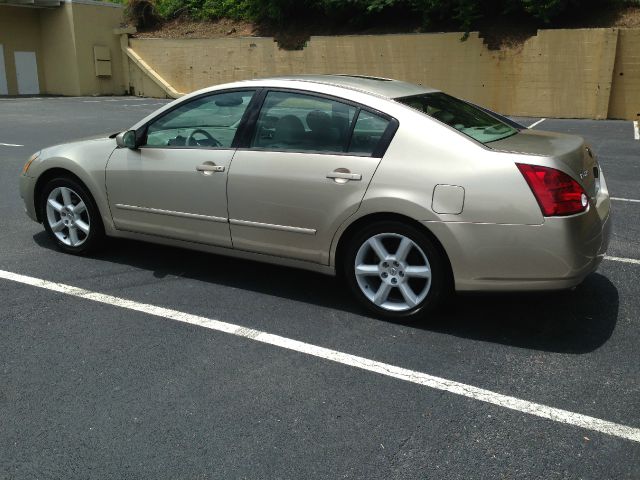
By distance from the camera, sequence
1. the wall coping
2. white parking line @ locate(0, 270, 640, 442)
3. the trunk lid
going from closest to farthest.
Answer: white parking line @ locate(0, 270, 640, 442) → the trunk lid → the wall coping

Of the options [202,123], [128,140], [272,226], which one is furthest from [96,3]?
[272,226]

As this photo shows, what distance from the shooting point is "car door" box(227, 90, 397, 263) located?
4.23m

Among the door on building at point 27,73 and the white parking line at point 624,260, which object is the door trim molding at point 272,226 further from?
the door on building at point 27,73

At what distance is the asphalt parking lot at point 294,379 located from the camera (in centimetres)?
286

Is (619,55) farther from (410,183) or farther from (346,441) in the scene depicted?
(346,441)

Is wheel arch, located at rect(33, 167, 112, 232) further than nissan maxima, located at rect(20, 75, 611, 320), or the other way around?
wheel arch, located at rect(33, 167, 112, 232)

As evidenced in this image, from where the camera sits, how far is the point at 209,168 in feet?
15.4

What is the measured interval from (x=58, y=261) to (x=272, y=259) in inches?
78.9

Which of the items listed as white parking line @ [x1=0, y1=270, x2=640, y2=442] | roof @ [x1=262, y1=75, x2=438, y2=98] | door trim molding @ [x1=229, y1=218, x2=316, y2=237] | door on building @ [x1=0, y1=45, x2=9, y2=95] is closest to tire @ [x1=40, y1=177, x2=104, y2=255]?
white parking line @ [x1=0, y1=270, x2=640, y2=442]

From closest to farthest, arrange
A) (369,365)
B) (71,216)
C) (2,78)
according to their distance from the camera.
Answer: (369,365) → (71,216) → (2,78)

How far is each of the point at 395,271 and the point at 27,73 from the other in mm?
30270

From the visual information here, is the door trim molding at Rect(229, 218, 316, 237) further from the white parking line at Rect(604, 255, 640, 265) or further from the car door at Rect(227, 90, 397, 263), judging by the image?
the white parking line at Rect(604, 255, 640, 265)

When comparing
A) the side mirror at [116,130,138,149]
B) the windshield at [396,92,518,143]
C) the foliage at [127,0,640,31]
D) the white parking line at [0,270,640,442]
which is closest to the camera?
the white parking line at [0,270,640,442]

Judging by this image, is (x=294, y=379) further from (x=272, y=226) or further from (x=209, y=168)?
(x=209, y=168)
